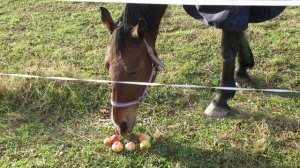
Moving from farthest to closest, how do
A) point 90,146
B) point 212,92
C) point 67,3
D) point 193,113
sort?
point 67,3 < point 212,92 < point 193,113 < point 90,146

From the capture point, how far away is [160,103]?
11.5ft

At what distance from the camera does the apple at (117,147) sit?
2.95 m

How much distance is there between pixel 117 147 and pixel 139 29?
2.91 feet

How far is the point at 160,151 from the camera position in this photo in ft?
9.76

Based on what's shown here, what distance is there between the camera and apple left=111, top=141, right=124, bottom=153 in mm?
2945

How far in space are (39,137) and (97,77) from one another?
0.92m

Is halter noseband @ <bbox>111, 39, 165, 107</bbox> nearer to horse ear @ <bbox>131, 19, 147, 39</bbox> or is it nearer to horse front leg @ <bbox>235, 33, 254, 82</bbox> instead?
horse ear @ <bbox>131, 19, 147, 39</bbox>

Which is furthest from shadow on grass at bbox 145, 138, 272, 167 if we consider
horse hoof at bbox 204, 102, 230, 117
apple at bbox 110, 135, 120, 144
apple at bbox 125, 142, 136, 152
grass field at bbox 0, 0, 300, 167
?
horse hoof at bbox 204, 102, 230, 117

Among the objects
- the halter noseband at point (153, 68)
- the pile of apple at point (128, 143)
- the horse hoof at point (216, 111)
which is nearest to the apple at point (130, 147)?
the pile of apple at point (128, 143)

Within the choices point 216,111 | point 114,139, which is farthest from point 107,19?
point 216,111

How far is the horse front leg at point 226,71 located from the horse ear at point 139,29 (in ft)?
2.39

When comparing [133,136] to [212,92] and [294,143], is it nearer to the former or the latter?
[212,92]

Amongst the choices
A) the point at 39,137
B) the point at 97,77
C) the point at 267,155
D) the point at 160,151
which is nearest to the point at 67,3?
the point at 97,77

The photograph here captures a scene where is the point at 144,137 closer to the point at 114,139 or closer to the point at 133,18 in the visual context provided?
the point at 114,139
